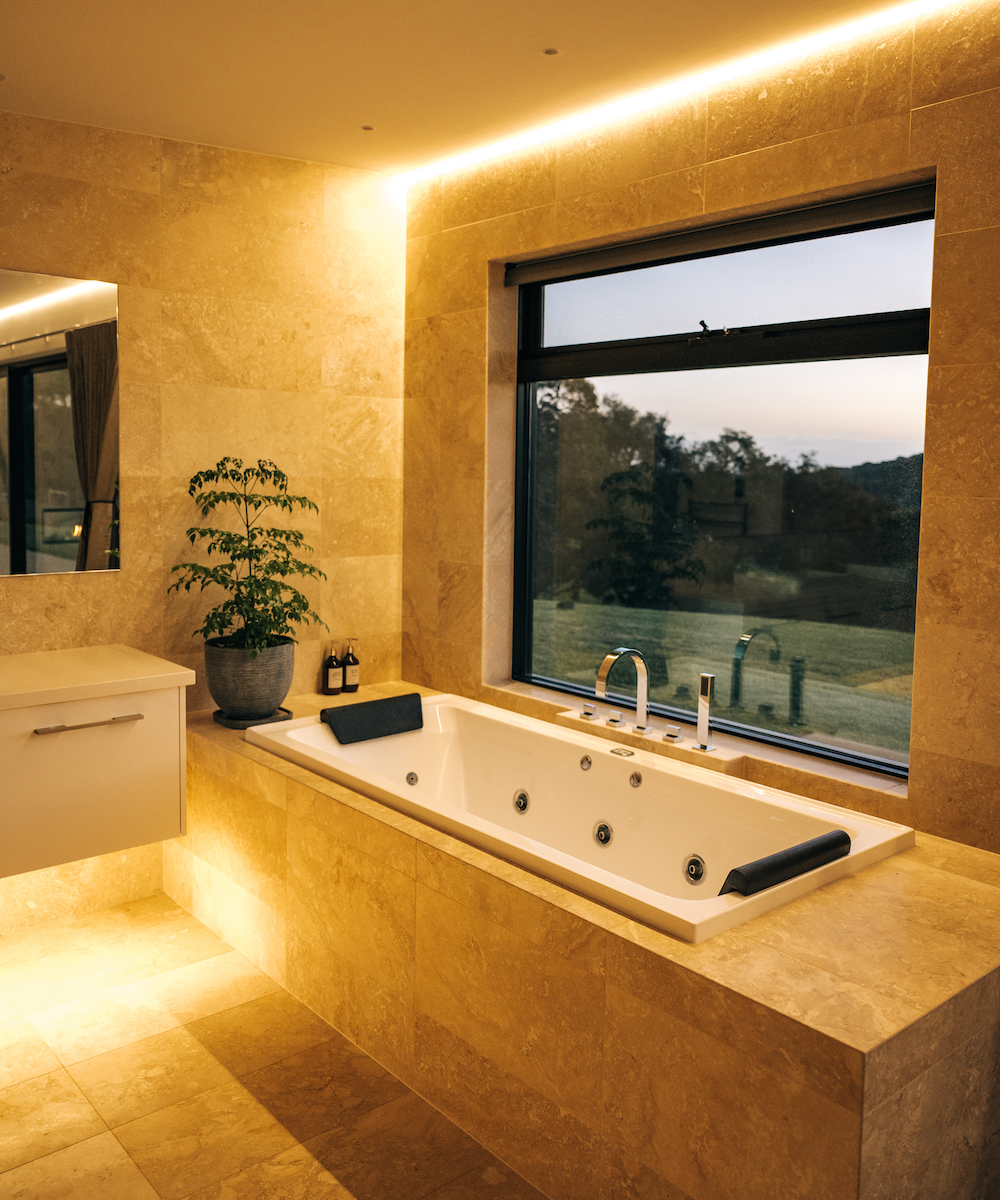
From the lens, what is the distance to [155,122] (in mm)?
3234

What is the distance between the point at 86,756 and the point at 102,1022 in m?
0.73

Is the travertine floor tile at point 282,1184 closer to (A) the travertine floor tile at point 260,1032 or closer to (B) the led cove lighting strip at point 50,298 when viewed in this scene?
(A) the travertine floor tile at point 260,1032

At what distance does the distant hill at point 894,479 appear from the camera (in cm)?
278

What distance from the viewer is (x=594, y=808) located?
3051 mm

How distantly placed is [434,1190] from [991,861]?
4.84 feet

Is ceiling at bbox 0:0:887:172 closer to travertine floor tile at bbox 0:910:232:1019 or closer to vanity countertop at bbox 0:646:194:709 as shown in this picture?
vanity countertop at bbox 0:646:194:709

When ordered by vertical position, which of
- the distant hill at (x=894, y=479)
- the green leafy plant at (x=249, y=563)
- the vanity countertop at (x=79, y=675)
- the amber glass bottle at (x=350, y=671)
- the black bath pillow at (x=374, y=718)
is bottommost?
the black bath pillow at (x=374, y=718)

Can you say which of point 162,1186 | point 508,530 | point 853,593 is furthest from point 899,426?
point 162,1186

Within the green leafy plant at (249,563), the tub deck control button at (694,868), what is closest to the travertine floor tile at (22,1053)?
the green leafy plant at (249,563)

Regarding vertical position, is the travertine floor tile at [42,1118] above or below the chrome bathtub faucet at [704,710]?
below

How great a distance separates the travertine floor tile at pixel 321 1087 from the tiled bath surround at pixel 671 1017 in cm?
6

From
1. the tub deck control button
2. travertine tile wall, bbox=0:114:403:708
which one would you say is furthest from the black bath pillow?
the tub deck control button

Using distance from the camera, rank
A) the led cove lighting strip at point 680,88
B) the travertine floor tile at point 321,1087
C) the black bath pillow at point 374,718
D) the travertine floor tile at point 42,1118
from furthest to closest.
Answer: the black bath pillow at point 374,718 < the led cove lighting strip at point 680,88 < the travertine floor tile at point 321,1087 < the travertine floor tile at point 42,1118

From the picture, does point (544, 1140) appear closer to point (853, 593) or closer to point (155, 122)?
point (853, 593)
